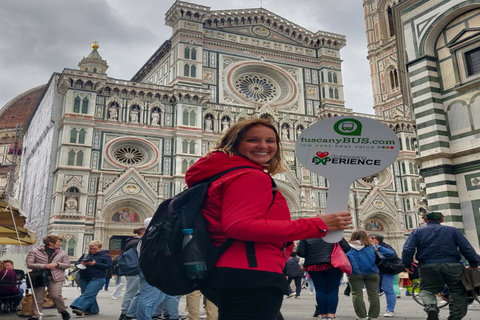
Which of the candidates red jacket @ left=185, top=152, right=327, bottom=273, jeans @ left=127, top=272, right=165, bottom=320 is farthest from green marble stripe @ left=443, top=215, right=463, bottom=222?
red jacket @ left=185, top=152, right=327, bottom=273

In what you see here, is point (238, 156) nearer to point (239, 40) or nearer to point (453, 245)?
point (453, 245)

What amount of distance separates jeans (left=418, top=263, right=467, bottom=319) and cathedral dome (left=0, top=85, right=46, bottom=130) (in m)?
62.0

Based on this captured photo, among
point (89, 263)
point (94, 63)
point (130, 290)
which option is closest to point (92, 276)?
point (89, 263)

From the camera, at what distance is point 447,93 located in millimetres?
11375

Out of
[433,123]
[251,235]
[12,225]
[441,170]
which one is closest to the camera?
[251,235]

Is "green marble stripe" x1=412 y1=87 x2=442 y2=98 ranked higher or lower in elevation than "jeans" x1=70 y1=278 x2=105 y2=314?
higher

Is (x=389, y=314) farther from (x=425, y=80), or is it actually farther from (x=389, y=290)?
(x=425, y=80)

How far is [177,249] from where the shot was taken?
2.07 m

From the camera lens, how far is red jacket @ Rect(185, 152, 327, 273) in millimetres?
1985

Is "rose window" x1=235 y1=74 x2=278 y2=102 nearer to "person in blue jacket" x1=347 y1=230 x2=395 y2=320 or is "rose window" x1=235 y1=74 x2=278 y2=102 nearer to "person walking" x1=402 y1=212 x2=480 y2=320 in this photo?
"person in blue jacket" x1=347 y1=230 x2=395 y2=320

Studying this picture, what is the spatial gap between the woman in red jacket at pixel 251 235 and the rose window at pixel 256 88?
101 ft

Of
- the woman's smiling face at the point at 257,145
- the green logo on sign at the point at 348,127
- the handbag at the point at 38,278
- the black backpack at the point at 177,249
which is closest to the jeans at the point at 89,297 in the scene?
the handbag at the point at 38,278

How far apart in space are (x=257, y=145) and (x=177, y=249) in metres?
0.69

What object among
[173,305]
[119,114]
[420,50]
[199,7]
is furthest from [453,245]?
[199,7]
